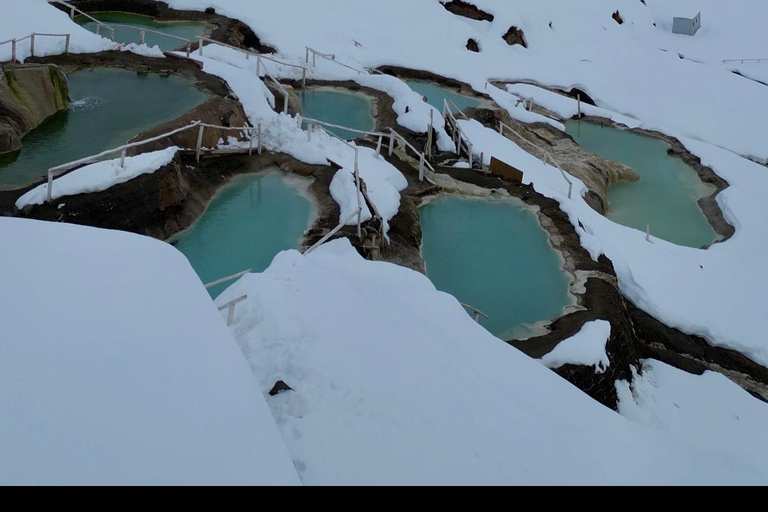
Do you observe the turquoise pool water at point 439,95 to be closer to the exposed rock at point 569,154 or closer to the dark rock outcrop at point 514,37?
the exposed rock at point 569,154

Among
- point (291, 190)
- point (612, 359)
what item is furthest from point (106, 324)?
point (291, 190)

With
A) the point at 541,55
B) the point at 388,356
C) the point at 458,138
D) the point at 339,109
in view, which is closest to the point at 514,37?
the point at 541,55

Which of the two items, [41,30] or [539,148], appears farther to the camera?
[539,148]

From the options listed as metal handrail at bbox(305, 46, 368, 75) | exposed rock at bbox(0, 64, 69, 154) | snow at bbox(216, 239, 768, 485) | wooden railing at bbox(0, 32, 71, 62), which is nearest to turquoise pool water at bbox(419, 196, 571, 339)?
snow at bbox(216, 239, 768, 485)

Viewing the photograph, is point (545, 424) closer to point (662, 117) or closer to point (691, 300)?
point (691, 300)

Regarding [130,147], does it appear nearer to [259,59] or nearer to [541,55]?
[259,59]

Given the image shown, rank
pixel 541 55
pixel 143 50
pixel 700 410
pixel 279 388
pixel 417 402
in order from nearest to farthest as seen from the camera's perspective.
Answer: pixel 417 402, pixel 279 388, pixel 700 410, pixel 143 50, pixel 541 55

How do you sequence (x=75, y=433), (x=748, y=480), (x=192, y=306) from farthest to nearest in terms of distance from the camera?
(x=748, y=480), (x=192, y=306), (x=75, y=433)
